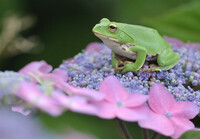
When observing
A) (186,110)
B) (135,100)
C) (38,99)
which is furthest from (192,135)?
(38,99)

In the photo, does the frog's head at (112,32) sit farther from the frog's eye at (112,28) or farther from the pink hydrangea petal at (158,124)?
the pink hydrangea petal at (158,124)

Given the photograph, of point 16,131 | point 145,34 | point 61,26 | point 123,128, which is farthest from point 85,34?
point 123,128

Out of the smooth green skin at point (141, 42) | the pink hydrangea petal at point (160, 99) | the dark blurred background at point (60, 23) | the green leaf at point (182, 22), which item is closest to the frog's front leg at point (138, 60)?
the smooth green skin at point (141, 42)

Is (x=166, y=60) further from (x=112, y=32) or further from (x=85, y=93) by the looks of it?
(x=85, y=93)

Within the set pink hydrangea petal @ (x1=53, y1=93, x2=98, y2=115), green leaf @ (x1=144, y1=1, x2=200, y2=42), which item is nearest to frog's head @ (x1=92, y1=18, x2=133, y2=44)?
pink hydrangea petal @ (x1=53, y1=93, x2=98, y2=115)

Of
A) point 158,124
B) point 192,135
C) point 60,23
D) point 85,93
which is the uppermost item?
point 85,93

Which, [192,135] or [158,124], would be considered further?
[192,135]
